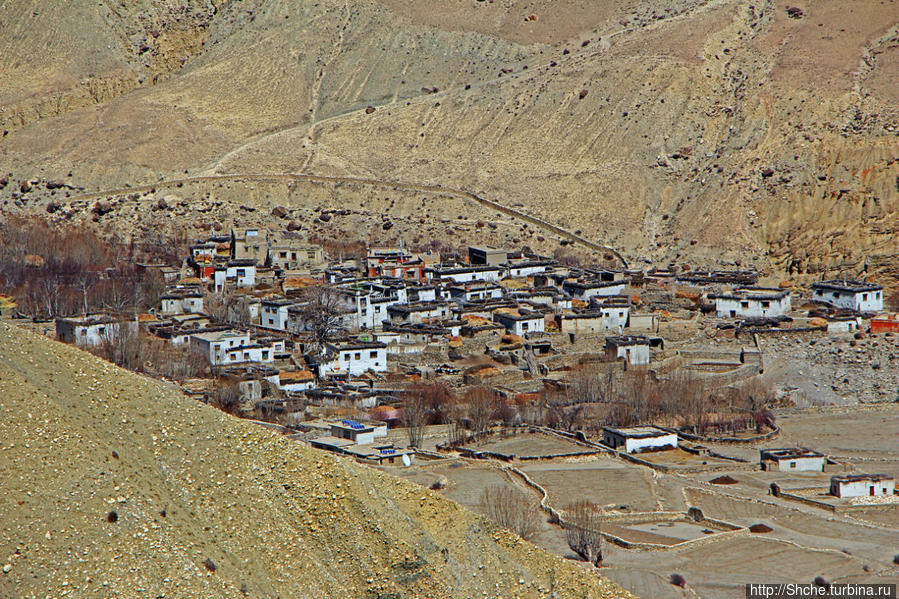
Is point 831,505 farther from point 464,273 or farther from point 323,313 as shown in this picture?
point 464,273

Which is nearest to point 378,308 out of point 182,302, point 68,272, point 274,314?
point 274,314

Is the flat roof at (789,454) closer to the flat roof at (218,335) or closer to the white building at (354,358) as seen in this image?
the white building at (354,358)

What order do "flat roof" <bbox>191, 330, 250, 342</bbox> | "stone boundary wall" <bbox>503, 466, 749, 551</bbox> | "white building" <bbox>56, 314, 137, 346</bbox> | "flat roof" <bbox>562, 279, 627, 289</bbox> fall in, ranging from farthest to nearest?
"flat roof" <bbox>562, 279, 627, 289</bbox>, "flat roof" <bbox>191, 330, 250, 342</bbox>, "white building" <bbox>56, 314, 137, 346</bbox>, "stone boundary wall" <bbox>503, 466, 749, 551</bbox>

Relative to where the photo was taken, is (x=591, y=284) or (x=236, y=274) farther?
(x=236, y=274)

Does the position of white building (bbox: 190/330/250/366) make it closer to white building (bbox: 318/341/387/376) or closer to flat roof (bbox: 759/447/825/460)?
white building (bbox: 318/341/387/376)

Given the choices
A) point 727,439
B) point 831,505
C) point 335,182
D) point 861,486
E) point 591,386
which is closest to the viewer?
point 831,505

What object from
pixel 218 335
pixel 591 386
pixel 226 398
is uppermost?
pixel 218 335

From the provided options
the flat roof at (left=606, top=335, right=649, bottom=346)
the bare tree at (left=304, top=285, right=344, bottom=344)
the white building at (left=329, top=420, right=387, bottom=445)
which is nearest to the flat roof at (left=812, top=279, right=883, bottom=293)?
the flat roof at (left=606, top=335, right=649, bottom=346)
